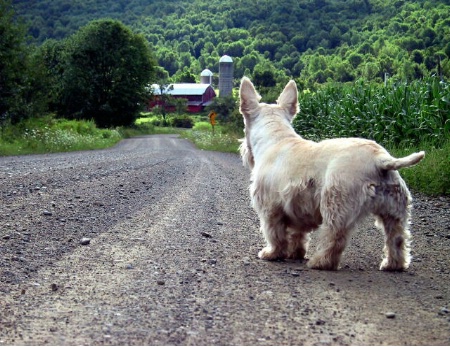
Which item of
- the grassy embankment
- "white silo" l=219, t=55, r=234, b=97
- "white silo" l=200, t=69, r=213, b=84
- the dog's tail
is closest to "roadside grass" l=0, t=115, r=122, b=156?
the grassy embankment

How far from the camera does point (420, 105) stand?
15.2m

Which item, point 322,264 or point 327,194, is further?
point 322,264

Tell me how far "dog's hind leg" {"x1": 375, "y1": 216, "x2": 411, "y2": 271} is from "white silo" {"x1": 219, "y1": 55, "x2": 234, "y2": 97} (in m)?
141

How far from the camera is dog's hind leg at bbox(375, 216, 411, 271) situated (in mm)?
5293

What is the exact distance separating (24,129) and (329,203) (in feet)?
88.1

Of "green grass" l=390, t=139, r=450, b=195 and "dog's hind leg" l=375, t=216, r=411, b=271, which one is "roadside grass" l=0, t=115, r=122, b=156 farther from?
"dog's hind leg" l=375, t=216, r=411, b=271

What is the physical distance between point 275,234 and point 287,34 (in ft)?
430

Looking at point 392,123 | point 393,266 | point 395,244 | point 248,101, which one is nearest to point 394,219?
point 395,244

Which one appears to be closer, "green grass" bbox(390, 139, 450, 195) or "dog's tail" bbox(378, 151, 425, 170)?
"dog's tail" bbox(378, 151, 425, 170)

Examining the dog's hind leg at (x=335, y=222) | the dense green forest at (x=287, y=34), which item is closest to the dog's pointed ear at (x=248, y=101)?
the dog's hind leg at (x=335, y=222)

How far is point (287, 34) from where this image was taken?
133m

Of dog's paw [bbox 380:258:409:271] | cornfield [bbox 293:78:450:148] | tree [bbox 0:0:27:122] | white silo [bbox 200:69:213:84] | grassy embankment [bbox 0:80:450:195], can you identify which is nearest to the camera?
dog's paw [bbox 380:258:409:271]

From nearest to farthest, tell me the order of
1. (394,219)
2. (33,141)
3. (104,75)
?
1. (394,219)
2. (33,141)
3. (104,75)

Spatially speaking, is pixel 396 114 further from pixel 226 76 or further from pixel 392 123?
pixel 226 76
